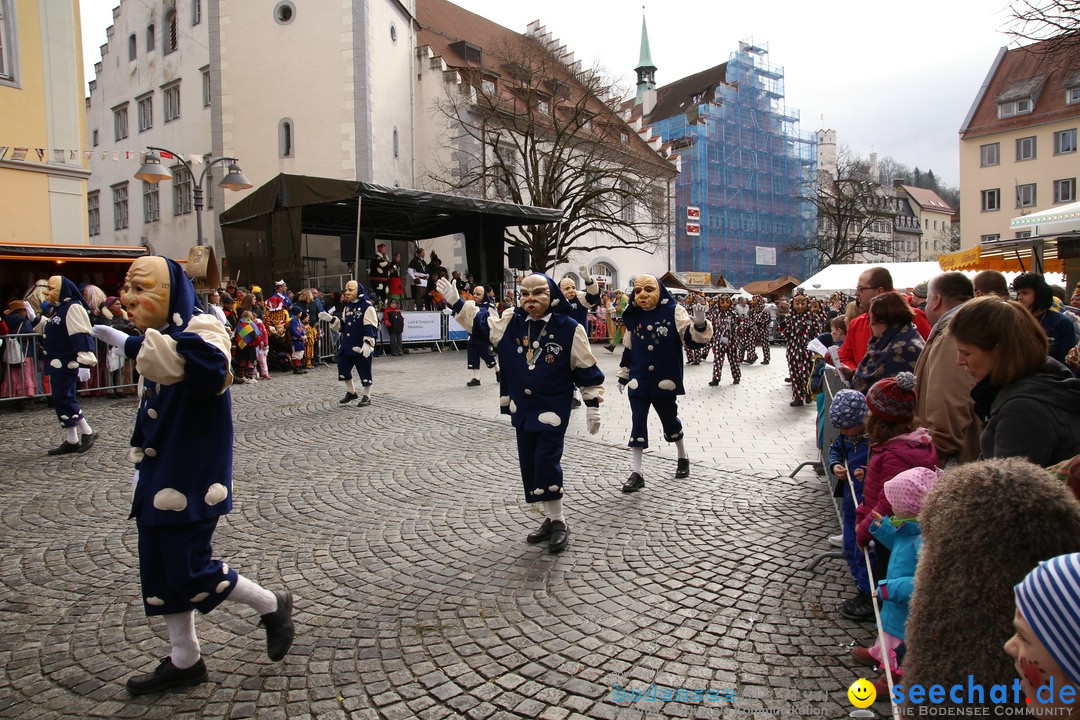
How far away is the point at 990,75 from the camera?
1815 inches

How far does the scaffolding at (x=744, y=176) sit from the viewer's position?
5103cm

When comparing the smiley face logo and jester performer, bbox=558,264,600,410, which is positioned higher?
jester performer, bbox=558,264,600,410

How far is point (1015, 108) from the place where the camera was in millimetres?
44469

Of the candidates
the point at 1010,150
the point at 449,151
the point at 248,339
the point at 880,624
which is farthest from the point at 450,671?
the point at 1010,150

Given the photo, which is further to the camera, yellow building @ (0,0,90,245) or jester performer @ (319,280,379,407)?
yellow building @ (0,0,90,245)

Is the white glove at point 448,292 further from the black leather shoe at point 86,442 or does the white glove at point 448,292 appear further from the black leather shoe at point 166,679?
the black leather shoe at point 86,442

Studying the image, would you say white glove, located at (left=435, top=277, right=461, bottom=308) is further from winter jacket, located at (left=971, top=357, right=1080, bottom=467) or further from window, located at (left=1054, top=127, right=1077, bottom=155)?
window, located at (left=1054, top=127, right=1077, bottom=155)

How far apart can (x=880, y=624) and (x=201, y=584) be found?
278cm

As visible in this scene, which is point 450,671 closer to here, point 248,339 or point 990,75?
point 248,339

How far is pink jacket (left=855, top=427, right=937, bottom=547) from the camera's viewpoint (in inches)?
123

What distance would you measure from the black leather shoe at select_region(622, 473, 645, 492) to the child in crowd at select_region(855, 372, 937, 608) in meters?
2.82

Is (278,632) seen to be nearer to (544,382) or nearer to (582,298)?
(544,382)

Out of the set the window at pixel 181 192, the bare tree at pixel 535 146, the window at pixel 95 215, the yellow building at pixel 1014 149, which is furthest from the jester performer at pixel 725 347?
the yellow building at pixel 1014 149

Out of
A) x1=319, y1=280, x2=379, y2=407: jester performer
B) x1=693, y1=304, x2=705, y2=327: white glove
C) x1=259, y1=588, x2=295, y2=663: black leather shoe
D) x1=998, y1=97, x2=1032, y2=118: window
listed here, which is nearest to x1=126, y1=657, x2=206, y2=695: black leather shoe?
x1=259, y1=588, x2=295, y2=663: black leather shoe
